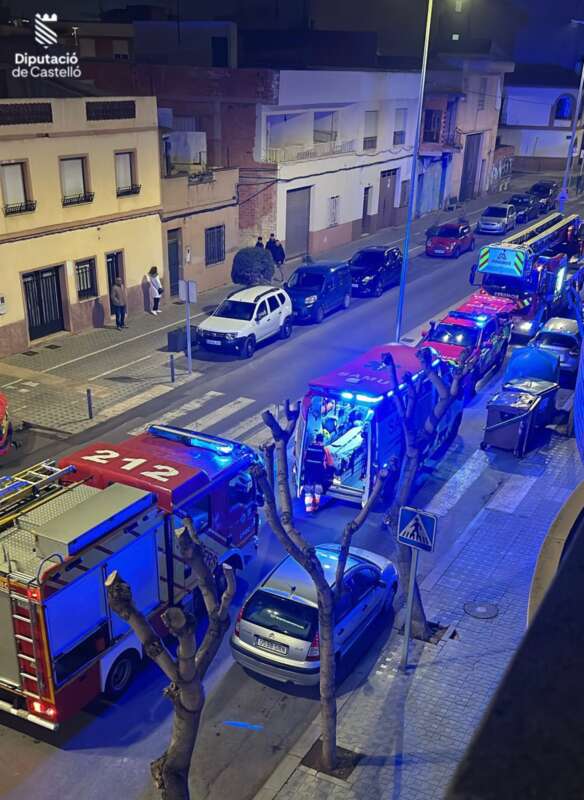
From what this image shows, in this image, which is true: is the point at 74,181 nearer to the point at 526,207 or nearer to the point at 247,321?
the point at 247,321

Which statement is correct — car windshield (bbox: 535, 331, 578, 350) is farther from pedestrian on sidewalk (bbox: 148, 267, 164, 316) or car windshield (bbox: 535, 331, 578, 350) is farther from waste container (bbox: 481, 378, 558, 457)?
pedestrian on sidewalk (bbox: 148, 267, 164, 316)

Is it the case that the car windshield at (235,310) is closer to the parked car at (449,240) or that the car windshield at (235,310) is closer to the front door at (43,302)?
the front door at (43,302)

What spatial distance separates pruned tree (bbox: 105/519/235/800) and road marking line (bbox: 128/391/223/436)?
37.7 feet

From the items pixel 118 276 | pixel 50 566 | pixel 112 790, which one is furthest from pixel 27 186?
pixel 112 790

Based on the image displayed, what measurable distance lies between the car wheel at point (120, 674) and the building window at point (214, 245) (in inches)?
867

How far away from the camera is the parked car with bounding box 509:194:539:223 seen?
46250mm

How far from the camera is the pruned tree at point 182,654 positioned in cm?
615

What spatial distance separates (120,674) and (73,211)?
1687 cm

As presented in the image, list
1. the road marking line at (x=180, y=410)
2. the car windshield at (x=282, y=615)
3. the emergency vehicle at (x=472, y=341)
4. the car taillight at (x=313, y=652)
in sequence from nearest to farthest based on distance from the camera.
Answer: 1. the car taillight at (x=313, y=652)
2. the car windshield at (x=282, y=615)
3. the road marking line at (x=180, y=410)
4. the emergency vehicle at (x=472, y=341)

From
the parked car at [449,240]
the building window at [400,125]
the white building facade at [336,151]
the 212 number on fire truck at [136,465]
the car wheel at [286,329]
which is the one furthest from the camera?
the building window at [400,125]

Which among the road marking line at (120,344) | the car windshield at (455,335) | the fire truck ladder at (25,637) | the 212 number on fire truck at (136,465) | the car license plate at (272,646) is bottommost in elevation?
the road marking line at (120,344)

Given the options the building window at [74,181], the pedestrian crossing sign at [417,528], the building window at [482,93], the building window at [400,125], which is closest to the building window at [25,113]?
the building window at [74,181]

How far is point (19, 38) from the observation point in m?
30.3

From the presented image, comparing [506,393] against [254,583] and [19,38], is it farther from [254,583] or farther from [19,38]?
[19,38]
